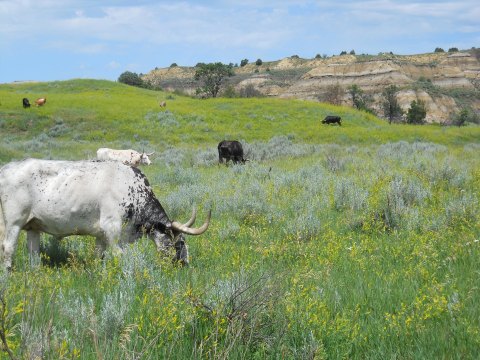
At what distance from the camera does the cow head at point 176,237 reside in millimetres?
6303

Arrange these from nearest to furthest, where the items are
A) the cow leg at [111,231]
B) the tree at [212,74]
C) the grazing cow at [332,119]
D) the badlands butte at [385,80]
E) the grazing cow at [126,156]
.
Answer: the cow leg at [111,231] → the grazing cow at [126,156] → the grazing cow at [332,119] → the tree at [212,74] → the badlands butte at [385,80]

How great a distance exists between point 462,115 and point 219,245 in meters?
71.3

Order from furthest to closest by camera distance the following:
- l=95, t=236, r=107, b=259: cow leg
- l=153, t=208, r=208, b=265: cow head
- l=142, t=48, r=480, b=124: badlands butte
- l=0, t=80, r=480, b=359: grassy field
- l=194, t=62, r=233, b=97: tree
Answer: l=142, t=48, r=480, b=124: badlands butte
l=194, t=62, r=233, b=97: tree
l=95, t=236, r=107, b=259: cow leg
l=153, t=208, r=208, b=265: cow head
l=0, t=80, r=480, b=359: grassy field

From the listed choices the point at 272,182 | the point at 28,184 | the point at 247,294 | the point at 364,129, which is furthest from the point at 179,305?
the point at 364,129

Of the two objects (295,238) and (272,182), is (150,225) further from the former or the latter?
(272,182)

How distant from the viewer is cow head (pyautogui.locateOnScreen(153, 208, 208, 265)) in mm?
6303

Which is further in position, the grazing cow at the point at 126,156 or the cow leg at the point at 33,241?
the grazing cow at the point at 126,156

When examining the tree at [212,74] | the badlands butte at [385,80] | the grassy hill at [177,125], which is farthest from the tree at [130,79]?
the grassy hill at [177,125]

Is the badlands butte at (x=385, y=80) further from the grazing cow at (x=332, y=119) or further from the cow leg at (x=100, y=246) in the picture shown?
the cow leg at (x=100, y=246)

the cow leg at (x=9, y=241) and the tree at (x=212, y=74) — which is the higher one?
the tree at (x=212, y=74)

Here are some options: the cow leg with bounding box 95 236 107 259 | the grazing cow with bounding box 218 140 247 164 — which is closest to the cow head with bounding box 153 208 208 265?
the cow leg with bounding box 95 236 107 259

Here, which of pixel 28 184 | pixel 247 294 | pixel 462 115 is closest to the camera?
pixel 247 294

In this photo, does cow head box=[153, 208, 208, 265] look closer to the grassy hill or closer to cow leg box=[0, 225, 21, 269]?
cow leg box=[0, 225, 21, 269]

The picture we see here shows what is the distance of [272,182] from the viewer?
13016mm
